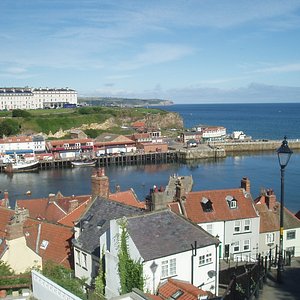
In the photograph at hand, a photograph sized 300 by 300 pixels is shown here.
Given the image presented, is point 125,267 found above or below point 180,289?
above

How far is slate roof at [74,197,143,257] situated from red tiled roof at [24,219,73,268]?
6.76ft

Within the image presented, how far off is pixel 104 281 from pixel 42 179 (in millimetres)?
69093

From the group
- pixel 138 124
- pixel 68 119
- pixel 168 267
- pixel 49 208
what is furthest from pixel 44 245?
pixel 138 124

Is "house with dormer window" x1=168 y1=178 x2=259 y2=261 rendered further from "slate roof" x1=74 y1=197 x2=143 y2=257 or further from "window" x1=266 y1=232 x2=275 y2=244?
"slate roof" x1=74 y1=197 x2=143 y2=257

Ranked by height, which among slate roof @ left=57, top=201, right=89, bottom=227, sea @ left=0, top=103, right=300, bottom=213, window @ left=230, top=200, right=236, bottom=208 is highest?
window @ left=230, top=200, right=236, bottom=208

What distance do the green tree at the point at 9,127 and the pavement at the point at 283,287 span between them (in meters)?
126

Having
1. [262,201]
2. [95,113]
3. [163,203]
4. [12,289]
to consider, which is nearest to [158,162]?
[95,113]

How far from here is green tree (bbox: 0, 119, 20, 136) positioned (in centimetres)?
12993

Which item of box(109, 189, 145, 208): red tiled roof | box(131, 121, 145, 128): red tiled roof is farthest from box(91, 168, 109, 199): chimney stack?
box(131, 121, 145, 128): red tiled roof

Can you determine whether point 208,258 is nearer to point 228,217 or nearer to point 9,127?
point 228,217

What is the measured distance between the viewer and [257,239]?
2834 cm

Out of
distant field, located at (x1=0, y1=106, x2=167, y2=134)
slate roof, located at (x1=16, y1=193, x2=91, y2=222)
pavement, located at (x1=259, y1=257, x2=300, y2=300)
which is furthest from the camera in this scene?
distant field, located at (x1=0, y1=106, x2=167, y2=134)

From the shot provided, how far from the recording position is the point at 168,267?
17.1 m

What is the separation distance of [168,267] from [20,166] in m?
84.1
